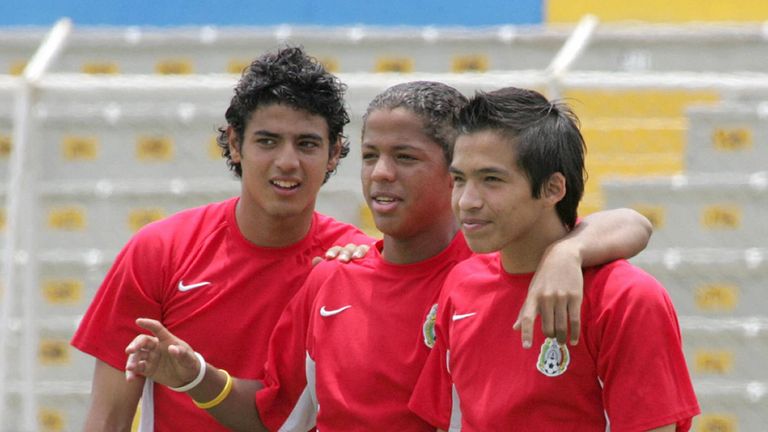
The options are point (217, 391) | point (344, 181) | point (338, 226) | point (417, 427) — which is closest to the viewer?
point (417, 427)

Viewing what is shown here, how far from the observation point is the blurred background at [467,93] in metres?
5.20

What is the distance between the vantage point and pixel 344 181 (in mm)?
5758

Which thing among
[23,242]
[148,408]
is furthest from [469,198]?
[23,242]

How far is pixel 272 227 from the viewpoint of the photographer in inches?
132

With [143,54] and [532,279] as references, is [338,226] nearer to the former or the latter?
[532,279]

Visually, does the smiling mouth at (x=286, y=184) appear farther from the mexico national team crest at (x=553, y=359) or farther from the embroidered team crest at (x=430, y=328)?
the mexico national team crest at (x=553, y=359)

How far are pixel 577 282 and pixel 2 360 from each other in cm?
303

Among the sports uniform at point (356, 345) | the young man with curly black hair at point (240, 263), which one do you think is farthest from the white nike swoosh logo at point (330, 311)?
the young man with curly black hair at point (240, 263)

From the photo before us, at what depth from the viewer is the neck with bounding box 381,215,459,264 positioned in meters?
3.08

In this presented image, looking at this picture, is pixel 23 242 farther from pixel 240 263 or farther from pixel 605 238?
pixel 605 238

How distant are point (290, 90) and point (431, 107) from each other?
40 cm

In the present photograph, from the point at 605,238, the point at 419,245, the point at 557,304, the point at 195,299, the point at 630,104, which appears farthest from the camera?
the point at 630,104

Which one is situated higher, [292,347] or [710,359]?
[292,347]

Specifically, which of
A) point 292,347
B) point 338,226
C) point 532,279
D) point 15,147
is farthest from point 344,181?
point 532,279
